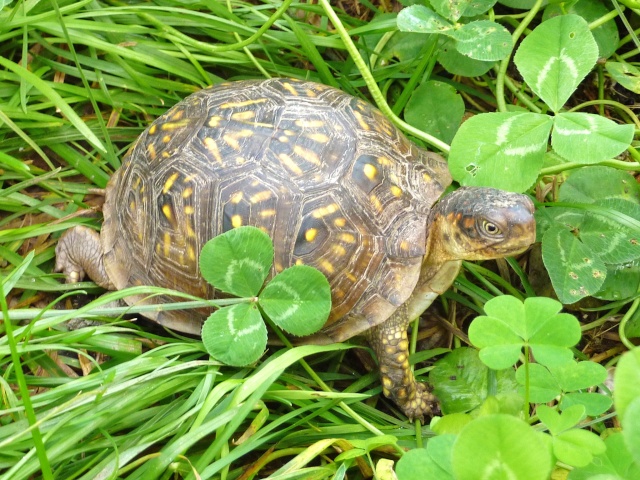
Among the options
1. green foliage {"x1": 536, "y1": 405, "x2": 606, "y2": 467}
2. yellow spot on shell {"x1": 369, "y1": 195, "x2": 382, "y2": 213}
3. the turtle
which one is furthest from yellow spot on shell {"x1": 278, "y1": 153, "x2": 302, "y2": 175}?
green foliage {"x1": 536, "y1": 405, "x2": 606, "y2": 467}

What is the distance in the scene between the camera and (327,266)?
1.78m

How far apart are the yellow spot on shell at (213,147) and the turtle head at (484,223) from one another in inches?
26.8

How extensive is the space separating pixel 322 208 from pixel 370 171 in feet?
0.64

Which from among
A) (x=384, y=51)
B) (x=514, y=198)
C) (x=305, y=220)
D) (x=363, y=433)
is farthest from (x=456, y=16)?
(x=363, y=433)

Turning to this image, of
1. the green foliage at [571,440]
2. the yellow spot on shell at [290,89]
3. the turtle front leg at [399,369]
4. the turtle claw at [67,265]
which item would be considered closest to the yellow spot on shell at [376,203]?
the turtle front leg at [399,369]

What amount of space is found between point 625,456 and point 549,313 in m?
0.32

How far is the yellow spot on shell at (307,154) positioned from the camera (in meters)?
1.80

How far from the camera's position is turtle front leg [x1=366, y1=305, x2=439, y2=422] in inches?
73.8

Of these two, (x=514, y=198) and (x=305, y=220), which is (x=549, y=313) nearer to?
(x=514, y=198)

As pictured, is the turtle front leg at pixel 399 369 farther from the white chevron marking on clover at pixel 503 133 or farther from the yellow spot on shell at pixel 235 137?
the yellow spot on shell at pixel 235 137

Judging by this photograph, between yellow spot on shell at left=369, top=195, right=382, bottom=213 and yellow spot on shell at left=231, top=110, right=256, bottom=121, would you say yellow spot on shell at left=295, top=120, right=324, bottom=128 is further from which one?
yellow spot on shell at left=369, top=195, right=382, bottom=213

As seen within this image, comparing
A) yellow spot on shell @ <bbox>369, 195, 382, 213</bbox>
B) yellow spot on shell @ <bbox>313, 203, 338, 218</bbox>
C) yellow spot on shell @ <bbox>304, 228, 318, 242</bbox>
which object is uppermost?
yellow spot on shell @ <bbox>313, 203, 338, 218</bbox>

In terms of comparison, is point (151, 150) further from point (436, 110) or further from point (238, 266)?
point (436, 110)

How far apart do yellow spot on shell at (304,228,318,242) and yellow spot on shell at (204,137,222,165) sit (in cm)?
34
